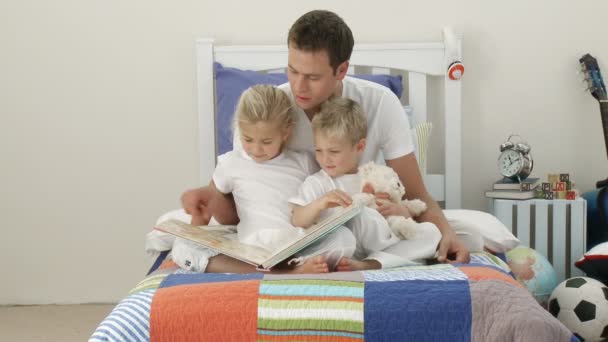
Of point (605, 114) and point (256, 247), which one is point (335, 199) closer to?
point (256, 247)

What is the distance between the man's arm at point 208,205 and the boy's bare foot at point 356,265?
18.4 inches

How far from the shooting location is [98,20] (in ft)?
10.4

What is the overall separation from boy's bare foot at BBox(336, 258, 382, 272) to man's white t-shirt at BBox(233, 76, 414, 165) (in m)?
0.41

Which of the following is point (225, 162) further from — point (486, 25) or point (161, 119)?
point (486, 25)

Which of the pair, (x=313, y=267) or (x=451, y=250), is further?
(x=451, y=250)

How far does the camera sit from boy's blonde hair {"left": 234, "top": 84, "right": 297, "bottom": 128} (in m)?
2.09

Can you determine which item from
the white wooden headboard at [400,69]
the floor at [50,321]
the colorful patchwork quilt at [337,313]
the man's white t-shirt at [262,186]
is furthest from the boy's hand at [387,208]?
the floor at [50,321]

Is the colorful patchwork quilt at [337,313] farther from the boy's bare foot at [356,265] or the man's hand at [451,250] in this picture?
the man's hand at [451,250]

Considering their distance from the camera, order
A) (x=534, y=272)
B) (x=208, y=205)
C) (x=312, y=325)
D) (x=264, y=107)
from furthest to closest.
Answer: (x=534, y=272)
(x=208, y=205)
(x=264, y=107)
(x=312, y=325)

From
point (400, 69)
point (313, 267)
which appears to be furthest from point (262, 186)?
point (400, 69)

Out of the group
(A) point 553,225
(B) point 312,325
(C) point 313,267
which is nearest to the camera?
(B) point 312,325

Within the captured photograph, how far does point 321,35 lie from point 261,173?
42 cm

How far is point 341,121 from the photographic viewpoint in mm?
2039

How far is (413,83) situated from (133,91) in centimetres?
113
